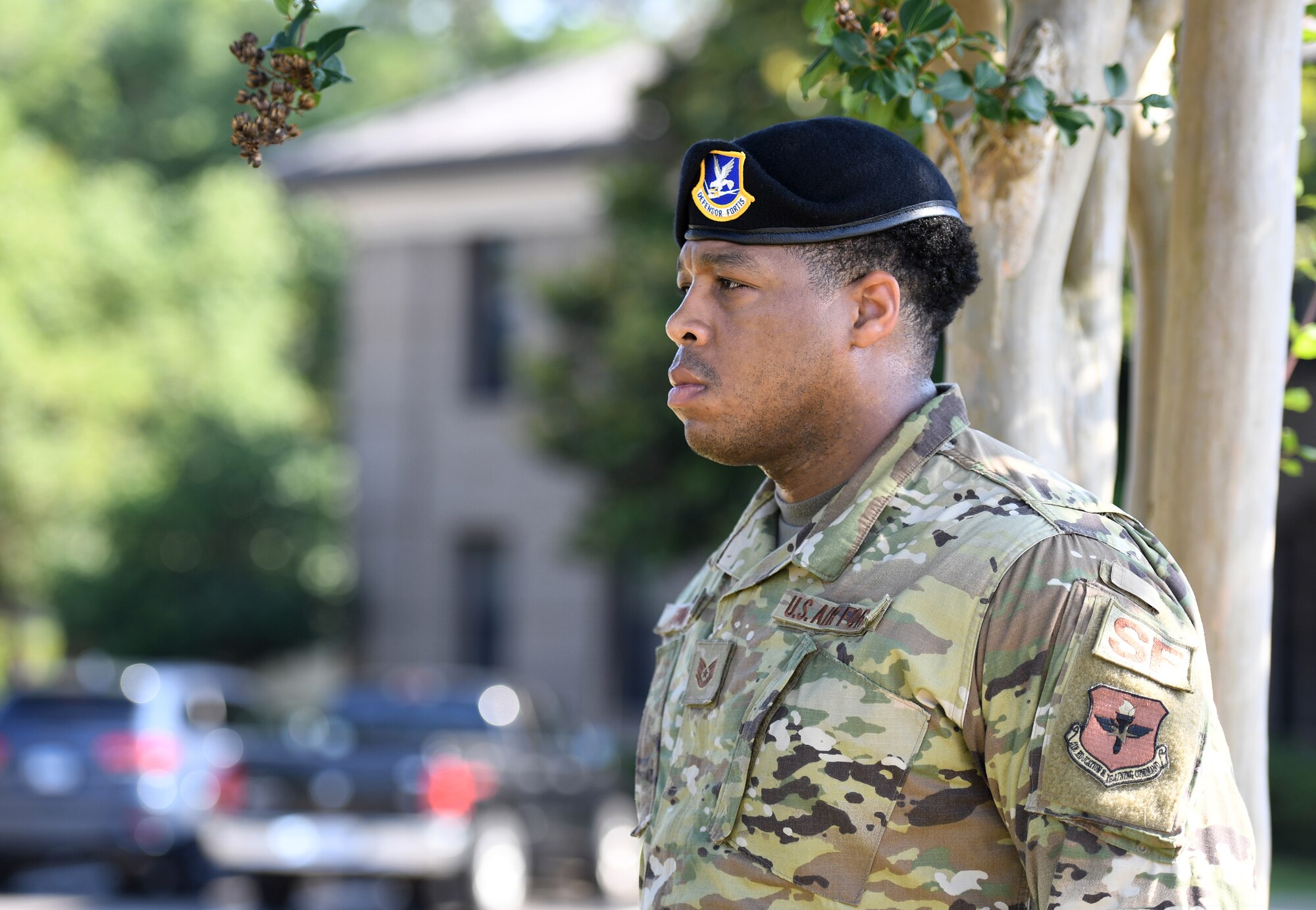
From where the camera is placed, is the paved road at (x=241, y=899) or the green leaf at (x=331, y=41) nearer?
the green leaf at (x=331, y=41)

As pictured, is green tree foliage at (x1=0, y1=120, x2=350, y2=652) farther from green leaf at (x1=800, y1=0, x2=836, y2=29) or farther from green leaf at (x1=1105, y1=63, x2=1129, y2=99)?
green leaf at (x1=1105, y1=63, x2=1129, y2=99)

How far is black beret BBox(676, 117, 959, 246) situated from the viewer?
2.41m

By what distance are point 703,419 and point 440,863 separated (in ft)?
26.6

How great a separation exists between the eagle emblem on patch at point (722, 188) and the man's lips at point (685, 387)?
0.77ft

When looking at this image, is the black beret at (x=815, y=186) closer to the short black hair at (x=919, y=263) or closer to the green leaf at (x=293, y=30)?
the short black hair at (x=919, y=263)

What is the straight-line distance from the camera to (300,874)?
412 inches

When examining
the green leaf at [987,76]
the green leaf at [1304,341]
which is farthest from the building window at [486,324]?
the green leaf at [987,76]

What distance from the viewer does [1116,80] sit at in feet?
10.4

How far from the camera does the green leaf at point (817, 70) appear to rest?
3.24 m

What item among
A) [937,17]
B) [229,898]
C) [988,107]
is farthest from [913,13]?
[229,898]

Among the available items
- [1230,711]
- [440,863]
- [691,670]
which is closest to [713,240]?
[691,670]

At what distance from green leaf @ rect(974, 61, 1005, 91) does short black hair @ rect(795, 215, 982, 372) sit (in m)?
0.67

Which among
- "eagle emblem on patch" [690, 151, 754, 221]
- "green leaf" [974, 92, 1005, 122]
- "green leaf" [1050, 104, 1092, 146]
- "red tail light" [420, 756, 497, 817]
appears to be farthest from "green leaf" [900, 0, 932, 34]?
"red tail light" [420, 756, 497, 817]

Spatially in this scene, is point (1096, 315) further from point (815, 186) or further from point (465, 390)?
point (465, 390)
